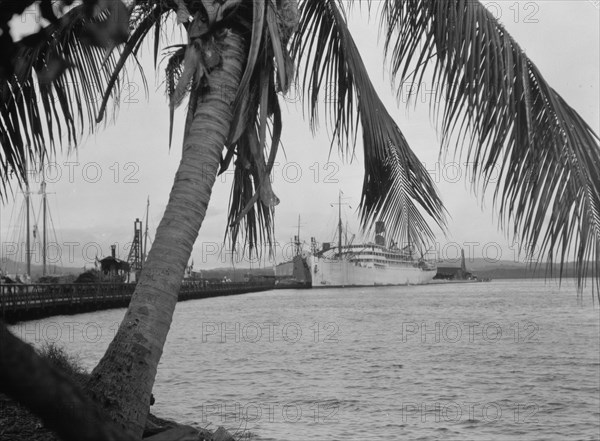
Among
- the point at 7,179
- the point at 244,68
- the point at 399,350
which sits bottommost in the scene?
the point at 399,350

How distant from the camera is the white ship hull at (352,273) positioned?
122875 millimetres

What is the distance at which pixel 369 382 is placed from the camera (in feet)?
63.6

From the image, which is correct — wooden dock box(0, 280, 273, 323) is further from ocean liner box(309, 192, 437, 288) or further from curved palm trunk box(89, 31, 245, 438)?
ocean liner box(309, 192, 437, 288)

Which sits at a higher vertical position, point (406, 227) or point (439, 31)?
point (439, 31)

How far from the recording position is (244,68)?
507 centimetres

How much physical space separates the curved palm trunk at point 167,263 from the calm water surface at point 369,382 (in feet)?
20.2

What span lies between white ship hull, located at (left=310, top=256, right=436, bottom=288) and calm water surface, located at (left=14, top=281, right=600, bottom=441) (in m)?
85.6

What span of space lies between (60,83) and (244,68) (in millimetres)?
1733

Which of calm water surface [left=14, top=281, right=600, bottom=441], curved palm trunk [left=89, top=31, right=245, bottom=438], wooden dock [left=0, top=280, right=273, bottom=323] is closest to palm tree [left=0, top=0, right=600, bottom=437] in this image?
curved palm trunk [left=89, top=31, right=245, bottom=438]

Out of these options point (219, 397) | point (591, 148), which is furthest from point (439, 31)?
point (219, 397)

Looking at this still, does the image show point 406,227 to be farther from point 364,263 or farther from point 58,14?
point 364,263

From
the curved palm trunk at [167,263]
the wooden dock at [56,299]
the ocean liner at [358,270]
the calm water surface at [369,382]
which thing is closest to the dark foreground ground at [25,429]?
the curved palm trunk at [167,263]

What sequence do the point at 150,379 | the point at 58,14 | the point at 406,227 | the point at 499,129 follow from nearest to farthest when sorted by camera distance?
the point at 58,14 → the point at 150,379 → the point at 499,129 → the point at 406,227

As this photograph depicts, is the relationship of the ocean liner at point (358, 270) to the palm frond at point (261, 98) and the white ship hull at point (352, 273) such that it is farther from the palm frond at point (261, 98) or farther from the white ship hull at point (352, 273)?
the palm frond at point (261, 98)
